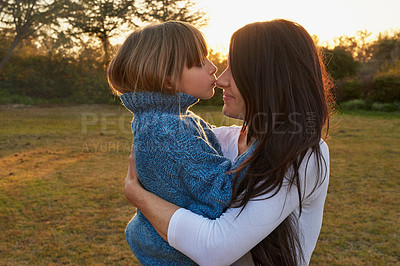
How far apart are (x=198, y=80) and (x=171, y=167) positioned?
1.62ft

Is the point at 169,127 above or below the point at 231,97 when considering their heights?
below

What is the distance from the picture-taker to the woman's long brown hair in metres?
1.17

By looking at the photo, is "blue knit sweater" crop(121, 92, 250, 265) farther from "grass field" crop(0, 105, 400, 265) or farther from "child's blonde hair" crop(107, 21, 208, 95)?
"grass field" crop(0, 105, 400, 265)

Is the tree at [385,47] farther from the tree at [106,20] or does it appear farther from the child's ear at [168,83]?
the child's ear at [168,83]

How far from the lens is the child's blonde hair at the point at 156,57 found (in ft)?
4.80

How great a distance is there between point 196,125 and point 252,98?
1.07 feet

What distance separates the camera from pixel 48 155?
7.51m

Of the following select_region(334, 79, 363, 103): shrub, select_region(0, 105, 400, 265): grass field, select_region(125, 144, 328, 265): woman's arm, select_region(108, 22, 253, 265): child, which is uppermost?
select_region(108, 22, 253, 265): child

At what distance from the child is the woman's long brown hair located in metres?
0.12

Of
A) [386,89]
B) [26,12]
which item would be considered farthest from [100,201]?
[386,89]

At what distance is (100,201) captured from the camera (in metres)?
4.93

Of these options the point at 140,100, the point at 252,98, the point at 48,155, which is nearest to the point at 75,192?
the point at 48,155

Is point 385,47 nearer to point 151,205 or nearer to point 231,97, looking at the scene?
point 231,97

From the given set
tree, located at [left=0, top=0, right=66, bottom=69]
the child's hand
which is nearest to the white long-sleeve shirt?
the child's hand
